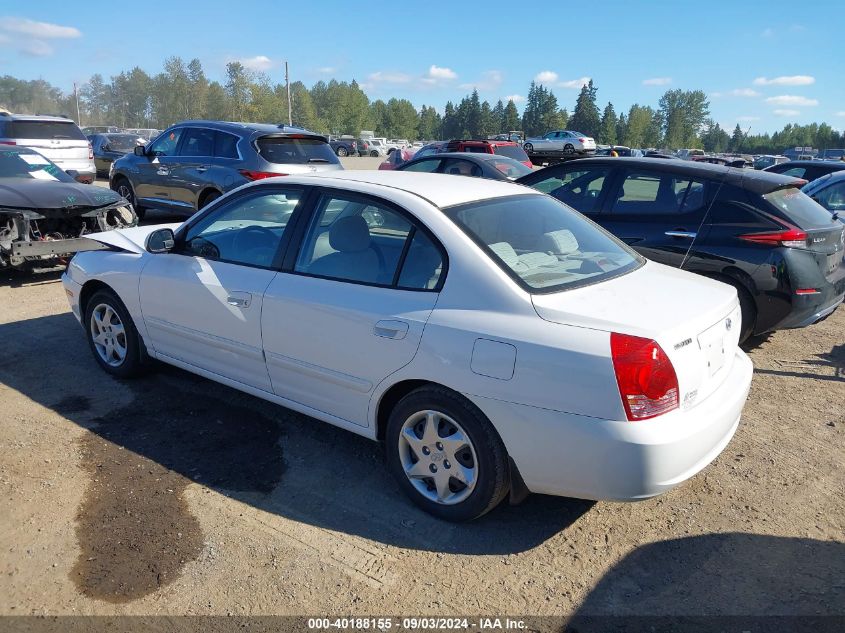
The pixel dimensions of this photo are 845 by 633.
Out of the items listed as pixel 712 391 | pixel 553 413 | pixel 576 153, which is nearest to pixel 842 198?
pixel 712 391

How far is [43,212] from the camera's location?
7.44 m

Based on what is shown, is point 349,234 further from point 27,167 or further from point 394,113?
point 394,113

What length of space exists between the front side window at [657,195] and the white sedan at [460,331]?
6.92ft

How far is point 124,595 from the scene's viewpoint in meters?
2.71

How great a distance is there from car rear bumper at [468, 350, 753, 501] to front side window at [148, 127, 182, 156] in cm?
939

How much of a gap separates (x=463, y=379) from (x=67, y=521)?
81.8 inches

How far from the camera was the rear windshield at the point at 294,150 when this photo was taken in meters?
9.55

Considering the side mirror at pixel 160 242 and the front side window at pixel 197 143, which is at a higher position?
the front side window at pixel 197 143

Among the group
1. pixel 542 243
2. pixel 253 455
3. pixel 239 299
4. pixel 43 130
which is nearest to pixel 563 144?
pixel 43 130

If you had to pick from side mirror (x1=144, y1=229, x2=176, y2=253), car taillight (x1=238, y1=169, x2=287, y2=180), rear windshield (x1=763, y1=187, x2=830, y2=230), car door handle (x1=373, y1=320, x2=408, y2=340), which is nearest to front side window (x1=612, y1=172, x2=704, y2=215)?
rear windshield (x1=763, y1=187, x2=830, y2=230)

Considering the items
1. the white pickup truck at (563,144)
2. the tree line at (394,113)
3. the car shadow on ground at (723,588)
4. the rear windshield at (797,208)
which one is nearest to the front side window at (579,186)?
the rear windshield at (797,208)

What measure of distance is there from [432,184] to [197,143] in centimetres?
764

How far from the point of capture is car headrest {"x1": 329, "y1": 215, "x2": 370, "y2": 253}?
3629 millimetres

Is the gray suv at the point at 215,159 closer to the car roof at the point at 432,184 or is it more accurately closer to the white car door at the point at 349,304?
the car roof at the point at 432,184
